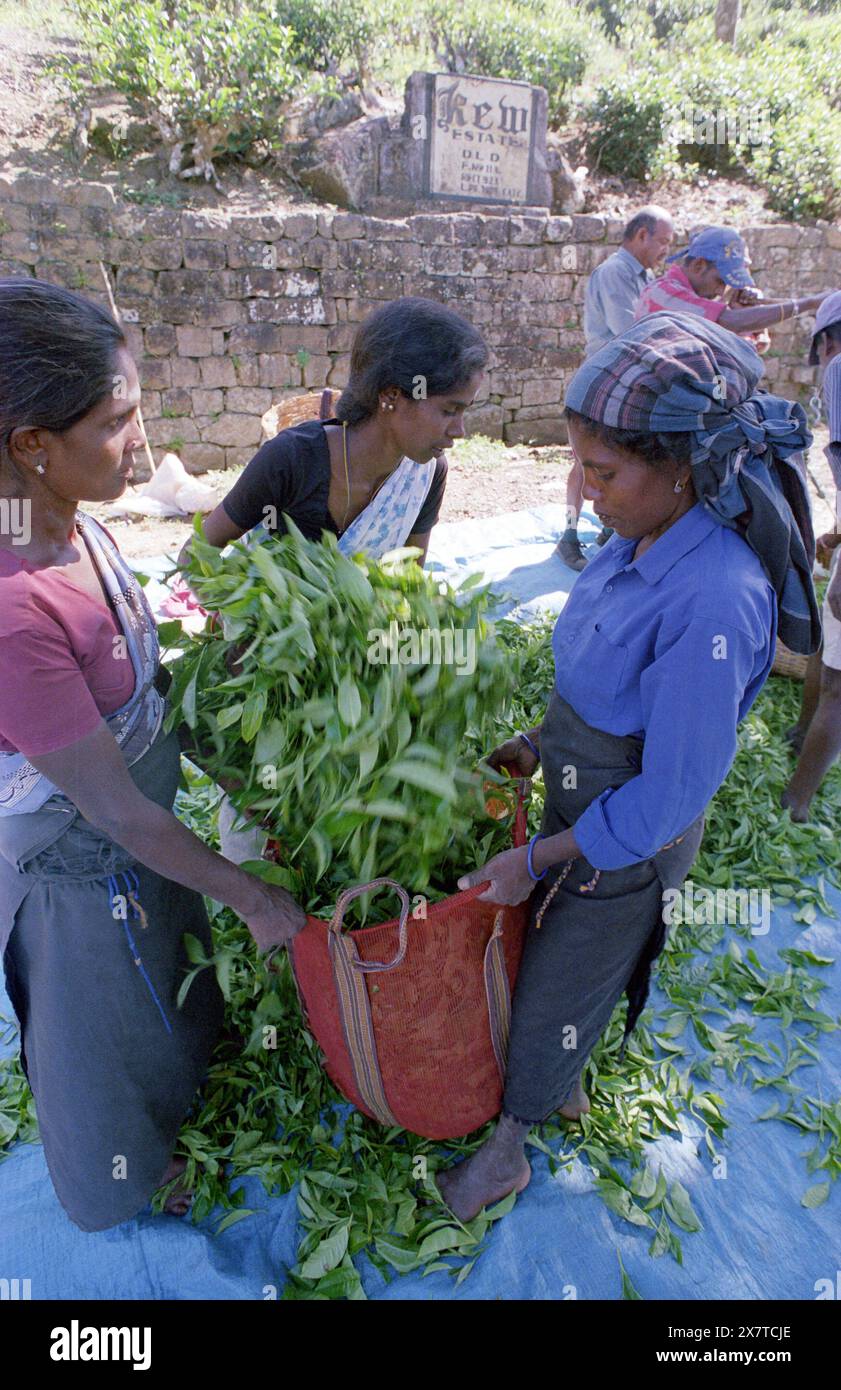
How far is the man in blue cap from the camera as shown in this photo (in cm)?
Result: 450

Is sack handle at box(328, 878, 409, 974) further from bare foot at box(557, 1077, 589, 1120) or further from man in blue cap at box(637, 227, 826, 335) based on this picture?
man in blue cap at box(637, 227, 826, 335)

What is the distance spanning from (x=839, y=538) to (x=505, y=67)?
1021 cm

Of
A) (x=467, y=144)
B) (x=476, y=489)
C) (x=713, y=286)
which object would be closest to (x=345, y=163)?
(x=467, y=144)

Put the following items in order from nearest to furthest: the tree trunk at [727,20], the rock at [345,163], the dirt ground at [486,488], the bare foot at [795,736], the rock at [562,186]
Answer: the bare foot at [795,736]
the dirt ground at [486,488]
the rock at [345,163]
the rock at [562,186]
the tree trunk at [727,20]

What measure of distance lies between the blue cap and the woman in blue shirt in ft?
12.3

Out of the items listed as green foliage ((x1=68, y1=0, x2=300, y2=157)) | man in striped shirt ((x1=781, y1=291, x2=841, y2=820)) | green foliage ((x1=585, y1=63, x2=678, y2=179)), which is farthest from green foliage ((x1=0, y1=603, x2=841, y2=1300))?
green foliage ((x1=585, y1=63, x2=678, y2=179))

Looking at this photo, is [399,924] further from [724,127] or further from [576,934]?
[724,127]

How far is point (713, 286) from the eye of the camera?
4.68 metres

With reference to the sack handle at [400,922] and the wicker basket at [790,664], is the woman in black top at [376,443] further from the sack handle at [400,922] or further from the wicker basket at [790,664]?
the wicker basket at [790,664]

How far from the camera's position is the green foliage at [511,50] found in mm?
10195

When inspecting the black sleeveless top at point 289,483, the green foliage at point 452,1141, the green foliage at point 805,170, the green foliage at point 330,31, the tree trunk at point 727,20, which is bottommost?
the green foliage at point 452,1141

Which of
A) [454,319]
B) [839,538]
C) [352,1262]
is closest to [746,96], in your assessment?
[839,538]

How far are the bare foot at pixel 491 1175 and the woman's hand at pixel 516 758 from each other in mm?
837

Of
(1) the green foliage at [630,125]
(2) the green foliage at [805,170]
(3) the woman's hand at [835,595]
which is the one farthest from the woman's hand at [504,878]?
(2) the green foliage at [805,170]
